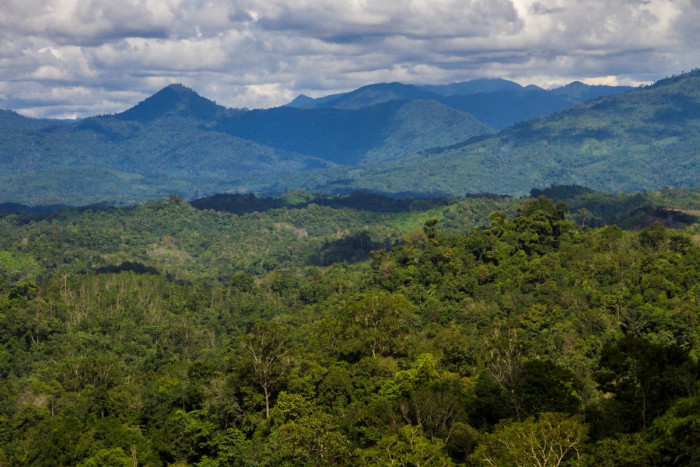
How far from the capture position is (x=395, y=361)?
2153 inches

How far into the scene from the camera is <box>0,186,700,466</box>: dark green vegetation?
37469 mm

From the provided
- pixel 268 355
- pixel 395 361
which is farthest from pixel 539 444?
pixel 268 355

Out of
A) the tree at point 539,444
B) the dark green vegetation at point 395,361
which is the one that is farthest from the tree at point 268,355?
the tree at point 539,444

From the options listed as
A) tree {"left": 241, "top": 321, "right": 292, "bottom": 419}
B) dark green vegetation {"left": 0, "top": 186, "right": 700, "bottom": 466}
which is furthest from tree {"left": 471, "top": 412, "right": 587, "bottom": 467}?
tree {"left": 241, "top": 321, "right": 292, "bottom": 419}

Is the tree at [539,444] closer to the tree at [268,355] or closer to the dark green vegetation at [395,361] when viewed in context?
the dark green vegetation at [395,361]

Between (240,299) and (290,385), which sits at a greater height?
(290,385)

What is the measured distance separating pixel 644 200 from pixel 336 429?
171389 mm

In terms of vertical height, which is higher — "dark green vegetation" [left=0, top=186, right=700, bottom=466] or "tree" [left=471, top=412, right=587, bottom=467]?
"tree" [left=471, top=412, right=587, bottom=467]

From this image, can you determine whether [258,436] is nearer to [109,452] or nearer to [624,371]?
[109,452]

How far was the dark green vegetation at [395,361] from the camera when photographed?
37.5 m

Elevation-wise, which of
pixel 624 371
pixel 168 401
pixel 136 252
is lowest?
pixel 136 252

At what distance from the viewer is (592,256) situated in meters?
79.0

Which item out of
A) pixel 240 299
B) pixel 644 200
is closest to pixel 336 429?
pixel 240 299

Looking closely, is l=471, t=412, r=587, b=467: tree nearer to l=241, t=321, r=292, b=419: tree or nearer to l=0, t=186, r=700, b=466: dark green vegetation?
l=0, t=186, r=700, b=466: dark green vegetation
